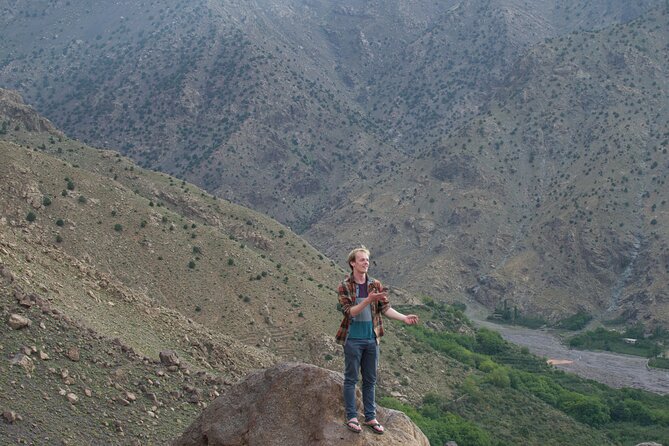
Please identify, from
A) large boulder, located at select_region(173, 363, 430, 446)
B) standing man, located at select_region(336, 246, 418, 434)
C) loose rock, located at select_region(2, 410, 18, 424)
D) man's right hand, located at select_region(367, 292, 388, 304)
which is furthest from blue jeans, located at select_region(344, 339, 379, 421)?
loose rock, located at select_region(2, 410, 18, 424)

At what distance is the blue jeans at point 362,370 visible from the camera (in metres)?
13.6

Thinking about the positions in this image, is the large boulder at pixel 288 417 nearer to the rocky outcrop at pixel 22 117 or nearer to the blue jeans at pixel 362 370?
the blue jeans at pixel 362 370

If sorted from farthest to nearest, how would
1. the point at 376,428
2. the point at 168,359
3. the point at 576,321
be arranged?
the point at 576,321 < the point at 168,359 < the point at 376,428

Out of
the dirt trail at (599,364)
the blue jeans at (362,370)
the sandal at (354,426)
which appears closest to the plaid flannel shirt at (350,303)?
the blue jeans at (362,370)

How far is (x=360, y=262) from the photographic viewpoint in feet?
43.1

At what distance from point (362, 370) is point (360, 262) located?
2.33 meters

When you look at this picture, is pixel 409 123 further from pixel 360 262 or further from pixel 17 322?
pixel 360 262

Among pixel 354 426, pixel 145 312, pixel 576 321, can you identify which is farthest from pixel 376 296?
pixel 576 321

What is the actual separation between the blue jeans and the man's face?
139cm

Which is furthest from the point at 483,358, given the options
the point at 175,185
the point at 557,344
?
the point at 175,185

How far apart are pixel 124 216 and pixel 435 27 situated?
16330cm

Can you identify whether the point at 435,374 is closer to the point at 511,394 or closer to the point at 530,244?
the point at 511,394

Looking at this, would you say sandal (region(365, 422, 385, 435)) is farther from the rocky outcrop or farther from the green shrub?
the green shrub

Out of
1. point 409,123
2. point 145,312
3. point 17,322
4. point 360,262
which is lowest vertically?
point 145,312
